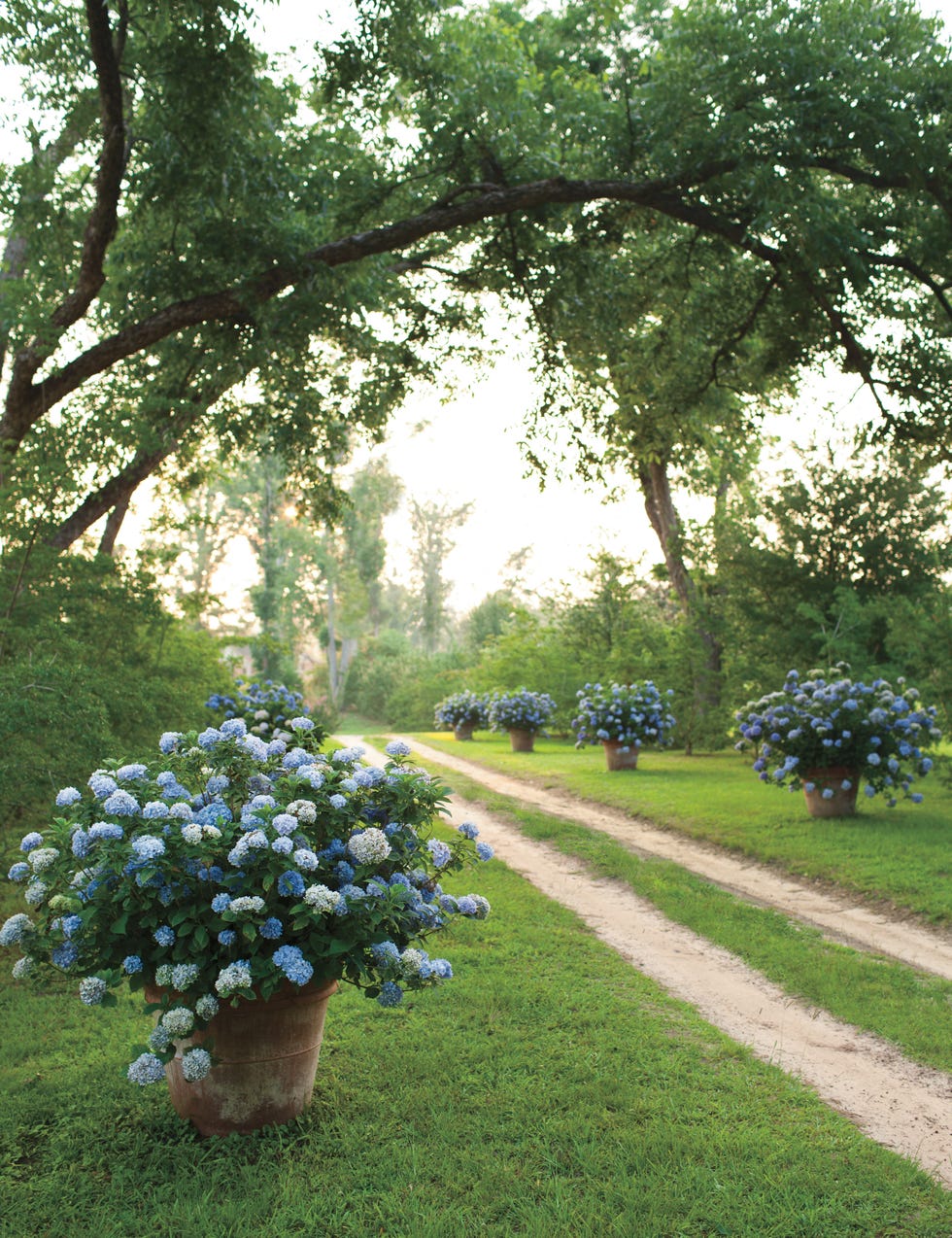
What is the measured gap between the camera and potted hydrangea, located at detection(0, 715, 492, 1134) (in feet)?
9.43

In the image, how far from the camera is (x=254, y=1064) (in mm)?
3162

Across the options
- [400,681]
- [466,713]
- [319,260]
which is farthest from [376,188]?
[400,681]

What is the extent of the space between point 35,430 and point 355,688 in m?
34.1

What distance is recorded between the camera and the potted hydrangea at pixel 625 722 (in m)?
13.8

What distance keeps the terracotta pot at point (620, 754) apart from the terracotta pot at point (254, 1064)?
10.9m

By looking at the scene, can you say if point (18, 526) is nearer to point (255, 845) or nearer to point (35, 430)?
point (35, 430)

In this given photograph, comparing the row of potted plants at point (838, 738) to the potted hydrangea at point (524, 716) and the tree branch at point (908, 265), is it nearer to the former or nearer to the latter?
the tree branch at point (908, 265)

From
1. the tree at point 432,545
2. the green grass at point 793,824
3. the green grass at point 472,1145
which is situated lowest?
the green grass at point 472,1145

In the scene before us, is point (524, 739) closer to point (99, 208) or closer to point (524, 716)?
point (524, 716)

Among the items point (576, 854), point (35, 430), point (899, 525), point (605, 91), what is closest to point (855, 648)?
point (899, 525)

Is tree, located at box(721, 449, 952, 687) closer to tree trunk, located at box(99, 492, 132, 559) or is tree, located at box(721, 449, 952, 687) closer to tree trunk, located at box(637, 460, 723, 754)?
tree trunk, located at box(637, 460, 723, 754)

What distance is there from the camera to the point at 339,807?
3.26 m

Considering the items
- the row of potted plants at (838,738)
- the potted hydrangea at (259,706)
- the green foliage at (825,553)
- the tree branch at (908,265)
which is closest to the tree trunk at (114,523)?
the potted hydrangea at (259,706)

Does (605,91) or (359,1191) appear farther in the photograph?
(605,91)
